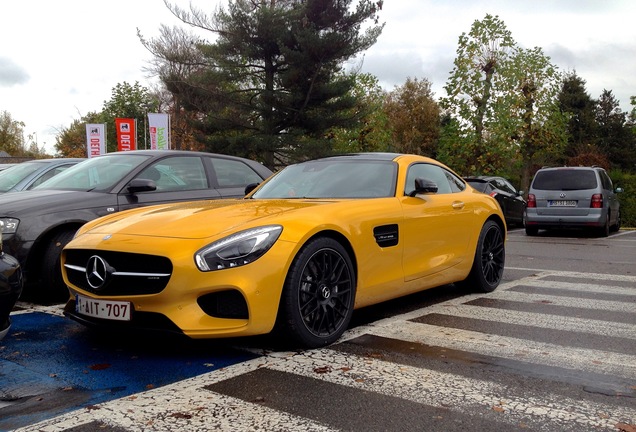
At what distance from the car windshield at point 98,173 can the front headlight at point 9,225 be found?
3.29 ft

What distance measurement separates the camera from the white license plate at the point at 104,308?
4.35 meters

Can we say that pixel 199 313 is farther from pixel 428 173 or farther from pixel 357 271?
pixel 428 173

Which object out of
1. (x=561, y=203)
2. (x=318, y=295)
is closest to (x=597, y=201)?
(x=561, y=203)

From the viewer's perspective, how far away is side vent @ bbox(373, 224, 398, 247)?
17.3 feet

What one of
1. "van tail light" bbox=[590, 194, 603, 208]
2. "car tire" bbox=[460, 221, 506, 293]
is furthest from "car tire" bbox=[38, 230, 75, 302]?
"van tail light" bbox=[590, 194, 603, 208]

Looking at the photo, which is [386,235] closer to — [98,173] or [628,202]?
[98,173]

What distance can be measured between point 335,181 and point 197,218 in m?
1.57

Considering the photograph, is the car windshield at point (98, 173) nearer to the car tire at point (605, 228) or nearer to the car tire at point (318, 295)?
the car tire at point (318, 295)

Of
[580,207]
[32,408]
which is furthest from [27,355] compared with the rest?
[580,207]

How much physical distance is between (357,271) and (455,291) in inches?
101

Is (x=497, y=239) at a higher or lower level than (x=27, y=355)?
higher

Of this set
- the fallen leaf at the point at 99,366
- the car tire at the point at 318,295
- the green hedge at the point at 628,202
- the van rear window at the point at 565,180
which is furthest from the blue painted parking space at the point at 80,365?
the green hedge at the point at 628,202

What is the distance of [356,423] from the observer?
10.8ft

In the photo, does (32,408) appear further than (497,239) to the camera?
No
